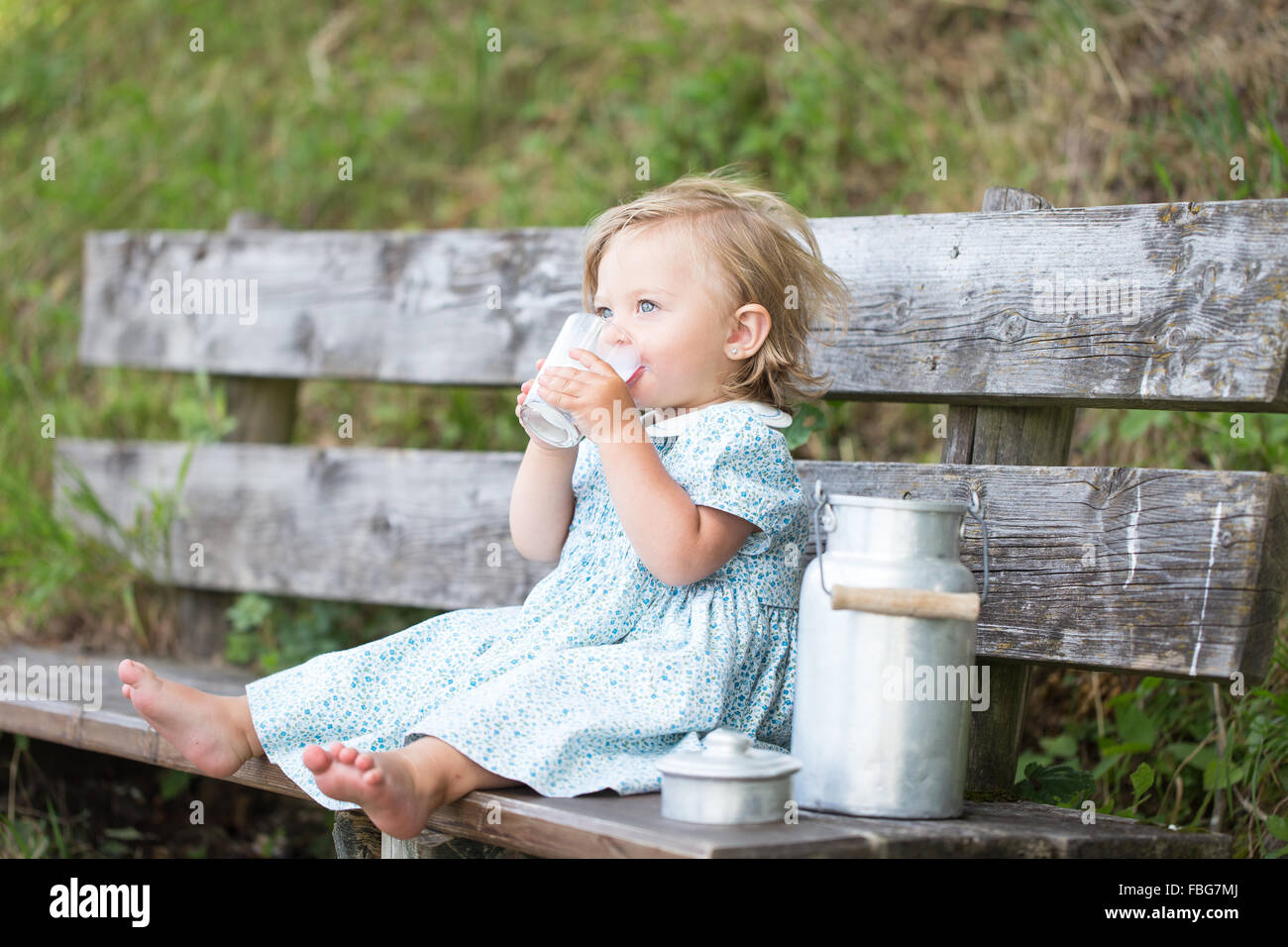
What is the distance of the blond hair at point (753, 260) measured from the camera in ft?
7.23

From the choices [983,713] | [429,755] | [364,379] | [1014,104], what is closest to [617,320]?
[429,755]

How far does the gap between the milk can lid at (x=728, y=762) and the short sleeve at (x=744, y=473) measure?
0.44m

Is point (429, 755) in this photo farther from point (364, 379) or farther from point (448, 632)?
point (364, 379)

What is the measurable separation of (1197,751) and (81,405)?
352 centimetres

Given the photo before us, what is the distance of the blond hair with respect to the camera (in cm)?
220

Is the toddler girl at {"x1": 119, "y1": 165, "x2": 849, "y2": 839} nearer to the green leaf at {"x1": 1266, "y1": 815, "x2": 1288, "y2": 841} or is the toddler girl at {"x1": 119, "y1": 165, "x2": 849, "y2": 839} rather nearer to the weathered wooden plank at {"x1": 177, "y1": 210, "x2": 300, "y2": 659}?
the green leaf at {"x1": 1266, "y1": 815, "x2": 1288, "y2": 841}

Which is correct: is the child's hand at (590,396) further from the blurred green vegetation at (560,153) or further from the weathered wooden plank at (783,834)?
the blurred green vegetation at (560,153)

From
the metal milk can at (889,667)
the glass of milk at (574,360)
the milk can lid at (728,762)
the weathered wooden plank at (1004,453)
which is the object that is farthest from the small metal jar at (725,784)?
the weathered wooden plank at (1004,453)

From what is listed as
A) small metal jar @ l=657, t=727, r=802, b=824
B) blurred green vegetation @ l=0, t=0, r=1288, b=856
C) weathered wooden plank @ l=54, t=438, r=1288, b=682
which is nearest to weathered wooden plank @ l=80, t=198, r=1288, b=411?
weathered wooden plank @ l=54, t=438, r=1288, b=682

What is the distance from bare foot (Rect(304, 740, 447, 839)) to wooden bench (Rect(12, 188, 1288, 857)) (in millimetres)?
96

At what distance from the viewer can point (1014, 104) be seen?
12.8 ft

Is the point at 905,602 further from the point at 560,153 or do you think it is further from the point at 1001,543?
the point at 560,153

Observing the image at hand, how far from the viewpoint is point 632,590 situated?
2.14 m

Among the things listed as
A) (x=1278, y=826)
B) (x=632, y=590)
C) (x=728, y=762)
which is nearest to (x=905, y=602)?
(x=728, y=762)
